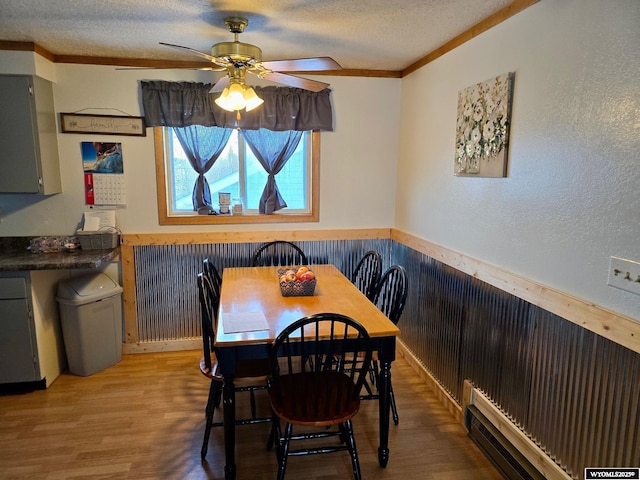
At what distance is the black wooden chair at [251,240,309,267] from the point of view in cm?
346

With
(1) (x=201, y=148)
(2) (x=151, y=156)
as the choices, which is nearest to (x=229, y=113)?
(1) (x=201, y=148)

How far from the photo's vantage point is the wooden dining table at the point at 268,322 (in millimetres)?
1896

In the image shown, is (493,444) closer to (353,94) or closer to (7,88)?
(353,94)

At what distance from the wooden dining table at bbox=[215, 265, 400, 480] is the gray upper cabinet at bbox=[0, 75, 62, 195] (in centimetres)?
154

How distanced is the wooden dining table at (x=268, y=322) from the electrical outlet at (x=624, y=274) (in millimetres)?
893

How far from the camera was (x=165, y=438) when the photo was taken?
2.35m

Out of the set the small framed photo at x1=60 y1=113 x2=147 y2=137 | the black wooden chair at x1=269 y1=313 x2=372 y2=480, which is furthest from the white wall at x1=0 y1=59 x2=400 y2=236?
the black wooden chair at x1=269 y1=313 x2=372 y2=480

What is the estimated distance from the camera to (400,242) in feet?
11.6

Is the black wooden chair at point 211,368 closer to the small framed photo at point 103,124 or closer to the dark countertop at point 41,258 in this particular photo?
the dark countertop at point 41,258

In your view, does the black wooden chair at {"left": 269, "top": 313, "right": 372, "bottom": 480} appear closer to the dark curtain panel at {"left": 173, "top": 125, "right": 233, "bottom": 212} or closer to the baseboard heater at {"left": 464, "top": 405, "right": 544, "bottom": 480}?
the baseboard heater at {"left": 464, "top": 405, "right": 544, "bottom": 480}

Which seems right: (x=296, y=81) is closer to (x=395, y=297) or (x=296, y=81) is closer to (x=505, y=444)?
(x=395, y=297)

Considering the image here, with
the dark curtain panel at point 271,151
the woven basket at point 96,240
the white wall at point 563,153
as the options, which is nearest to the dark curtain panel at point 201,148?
the dark curtain panel at point 271,151

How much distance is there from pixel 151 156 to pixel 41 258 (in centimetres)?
106

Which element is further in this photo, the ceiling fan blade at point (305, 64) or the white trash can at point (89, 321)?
the white trash can at point (89, 321)
